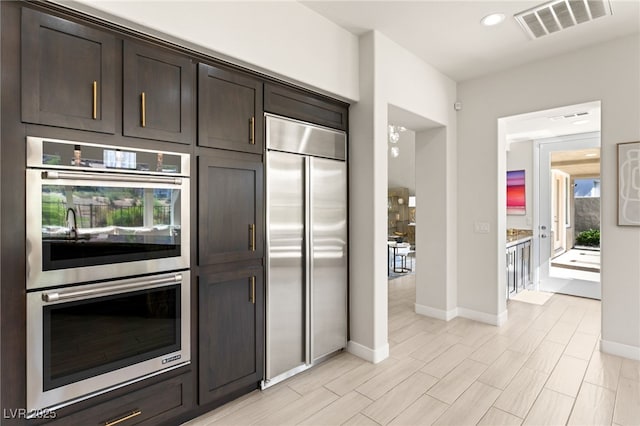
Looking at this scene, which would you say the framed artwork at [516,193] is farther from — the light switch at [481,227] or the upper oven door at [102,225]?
the upper oven door at [102,225]

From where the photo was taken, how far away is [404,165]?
1161 cm

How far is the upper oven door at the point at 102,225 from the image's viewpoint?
5.30 feet

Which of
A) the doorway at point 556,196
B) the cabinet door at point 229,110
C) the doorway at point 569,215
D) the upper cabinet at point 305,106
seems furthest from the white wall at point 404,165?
the cabinet door at point 229,110

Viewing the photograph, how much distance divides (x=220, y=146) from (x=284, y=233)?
2.79 feet

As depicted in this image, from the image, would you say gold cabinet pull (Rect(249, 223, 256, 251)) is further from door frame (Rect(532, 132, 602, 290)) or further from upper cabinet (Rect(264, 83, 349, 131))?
door frame (Rect(532, 132, 602, 290))

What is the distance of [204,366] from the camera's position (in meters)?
2.22

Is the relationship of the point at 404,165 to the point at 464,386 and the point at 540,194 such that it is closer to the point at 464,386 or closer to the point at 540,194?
the point at 540,194

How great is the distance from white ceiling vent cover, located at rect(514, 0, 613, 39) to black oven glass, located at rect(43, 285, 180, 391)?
351 cm

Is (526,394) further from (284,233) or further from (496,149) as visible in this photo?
(496,149)

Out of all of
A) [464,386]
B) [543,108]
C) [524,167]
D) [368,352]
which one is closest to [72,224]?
[368,352]

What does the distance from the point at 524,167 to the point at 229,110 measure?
5.53m

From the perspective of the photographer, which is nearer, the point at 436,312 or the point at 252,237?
the point at 252,237

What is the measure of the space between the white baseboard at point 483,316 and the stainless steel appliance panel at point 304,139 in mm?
2648

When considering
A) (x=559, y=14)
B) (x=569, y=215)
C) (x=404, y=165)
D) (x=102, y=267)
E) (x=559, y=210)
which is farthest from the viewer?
(x=404, y=165)
